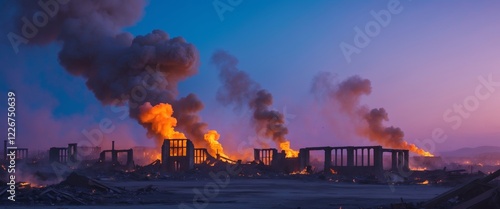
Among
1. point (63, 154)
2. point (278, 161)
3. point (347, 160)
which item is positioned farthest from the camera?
point (63, 154)

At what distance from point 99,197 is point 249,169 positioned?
3248 centimetres

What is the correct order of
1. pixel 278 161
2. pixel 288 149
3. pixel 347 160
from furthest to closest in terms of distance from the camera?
1. pixel 288 149
2. pixel 278 161
3. pixel 347 160

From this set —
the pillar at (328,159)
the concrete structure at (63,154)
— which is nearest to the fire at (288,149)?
the pillar at (328,159)

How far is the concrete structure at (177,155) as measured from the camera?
52594 millimetres

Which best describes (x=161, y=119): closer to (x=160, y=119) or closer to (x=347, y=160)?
(x=160, y=119)

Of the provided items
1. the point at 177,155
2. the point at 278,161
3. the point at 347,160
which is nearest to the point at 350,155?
the point at 347,160

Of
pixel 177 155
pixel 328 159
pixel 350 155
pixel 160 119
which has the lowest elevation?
pixel 328 159

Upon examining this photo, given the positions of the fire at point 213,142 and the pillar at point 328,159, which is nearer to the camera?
the pillar at point 328,159

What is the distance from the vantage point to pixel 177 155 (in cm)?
5359

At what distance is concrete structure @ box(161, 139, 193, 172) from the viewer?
5259cm

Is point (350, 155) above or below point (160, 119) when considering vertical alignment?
below

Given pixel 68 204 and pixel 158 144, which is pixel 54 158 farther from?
pixel 68 204

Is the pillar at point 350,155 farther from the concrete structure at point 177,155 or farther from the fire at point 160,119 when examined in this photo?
the fire at point 160,119

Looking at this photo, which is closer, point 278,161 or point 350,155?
point 350,155
